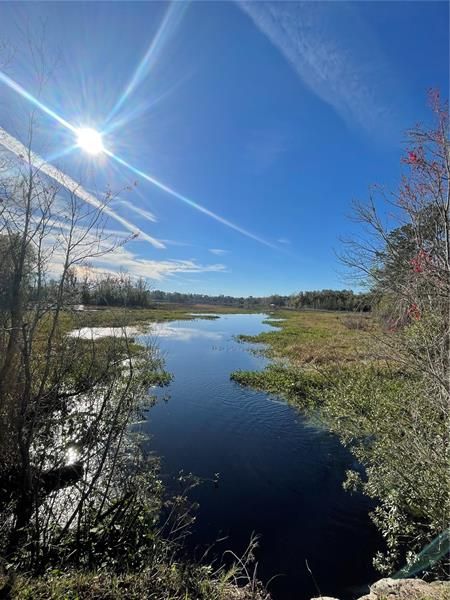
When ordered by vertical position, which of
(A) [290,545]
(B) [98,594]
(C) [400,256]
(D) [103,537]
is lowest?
(A) [290,545]

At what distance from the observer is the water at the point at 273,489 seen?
5.81 m

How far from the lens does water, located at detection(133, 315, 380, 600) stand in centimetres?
581

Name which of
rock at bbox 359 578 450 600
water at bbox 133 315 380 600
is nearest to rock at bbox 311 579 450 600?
rock at bbox 359 578 450 600

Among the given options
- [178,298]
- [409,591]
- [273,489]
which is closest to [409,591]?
[409,591]

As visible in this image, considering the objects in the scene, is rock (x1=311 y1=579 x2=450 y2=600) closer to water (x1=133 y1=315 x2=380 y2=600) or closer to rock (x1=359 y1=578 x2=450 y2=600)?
→ rock (x1=359 y1=578 x2=450 y2=600)

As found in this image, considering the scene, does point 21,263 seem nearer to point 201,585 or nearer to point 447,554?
point 201,585

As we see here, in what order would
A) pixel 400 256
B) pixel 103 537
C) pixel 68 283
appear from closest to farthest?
pixel 103 537 → pixel 68 283 → pixel 400 256

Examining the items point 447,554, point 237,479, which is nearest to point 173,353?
point 237,479

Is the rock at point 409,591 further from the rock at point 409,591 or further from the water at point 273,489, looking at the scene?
the water at point 273,489

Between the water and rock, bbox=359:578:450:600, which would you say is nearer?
rock, bbox=359:578:450:600

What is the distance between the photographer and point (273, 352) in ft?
87.9

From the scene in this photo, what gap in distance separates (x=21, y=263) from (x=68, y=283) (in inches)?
32.0

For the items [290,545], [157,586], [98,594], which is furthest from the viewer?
[290,545]

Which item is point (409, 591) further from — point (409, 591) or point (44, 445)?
point (44, 445)
